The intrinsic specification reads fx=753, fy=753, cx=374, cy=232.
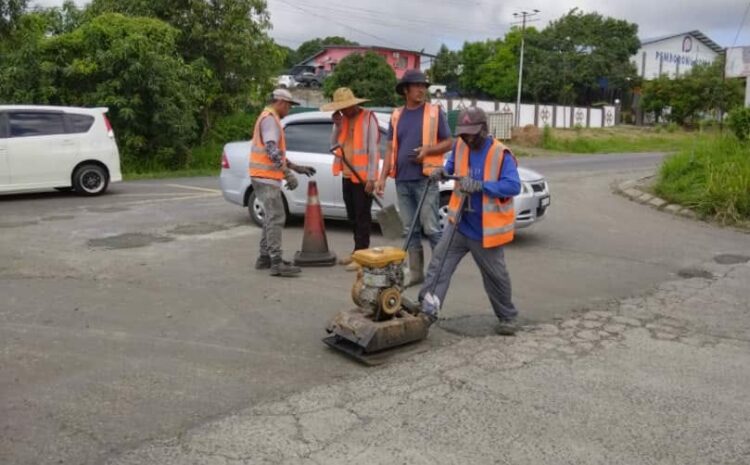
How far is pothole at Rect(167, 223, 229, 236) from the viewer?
9602 mm

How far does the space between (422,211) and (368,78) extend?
34.7 metres

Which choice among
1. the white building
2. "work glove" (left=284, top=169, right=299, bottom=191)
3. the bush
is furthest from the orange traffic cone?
the white building

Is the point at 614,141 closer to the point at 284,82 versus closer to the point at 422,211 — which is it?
the point at 284,82

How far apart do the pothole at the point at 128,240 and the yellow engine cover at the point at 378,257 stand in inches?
176

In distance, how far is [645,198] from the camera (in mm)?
13727

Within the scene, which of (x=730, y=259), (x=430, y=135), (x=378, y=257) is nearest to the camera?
(x=378, y=257)

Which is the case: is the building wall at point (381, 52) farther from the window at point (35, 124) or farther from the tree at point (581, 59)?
the window at point (35, 124)

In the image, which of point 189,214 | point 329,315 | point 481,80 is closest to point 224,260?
point 329,315

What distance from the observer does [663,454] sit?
146 inches

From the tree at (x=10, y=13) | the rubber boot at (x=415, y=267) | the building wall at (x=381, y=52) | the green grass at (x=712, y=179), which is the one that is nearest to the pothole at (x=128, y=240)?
the rubber boot at (x=415, y=267)

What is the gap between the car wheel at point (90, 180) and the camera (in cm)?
1291

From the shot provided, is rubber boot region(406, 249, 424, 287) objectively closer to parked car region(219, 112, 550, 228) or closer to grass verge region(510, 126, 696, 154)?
parked car region(219, 112, 550, 228)

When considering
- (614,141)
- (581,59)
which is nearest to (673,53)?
(581,59)

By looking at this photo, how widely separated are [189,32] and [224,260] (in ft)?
48.0
